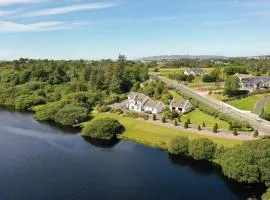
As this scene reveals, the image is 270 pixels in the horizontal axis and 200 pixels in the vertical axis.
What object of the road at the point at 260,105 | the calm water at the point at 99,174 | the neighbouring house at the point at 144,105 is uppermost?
the neighbouring house at the point at 144,105

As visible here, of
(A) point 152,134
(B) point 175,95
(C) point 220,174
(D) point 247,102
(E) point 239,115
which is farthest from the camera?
(B) point 175,95

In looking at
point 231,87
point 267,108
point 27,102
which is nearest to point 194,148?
point 267,108

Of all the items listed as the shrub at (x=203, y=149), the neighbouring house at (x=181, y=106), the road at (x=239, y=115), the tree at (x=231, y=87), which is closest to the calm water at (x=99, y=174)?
the shrub at (x=203, y=149)

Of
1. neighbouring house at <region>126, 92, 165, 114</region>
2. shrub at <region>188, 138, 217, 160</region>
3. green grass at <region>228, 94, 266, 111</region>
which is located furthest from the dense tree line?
shrub at <region>188, 138, 217, 160</region>

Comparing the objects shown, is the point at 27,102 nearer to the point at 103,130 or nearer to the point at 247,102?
the point at 103,130

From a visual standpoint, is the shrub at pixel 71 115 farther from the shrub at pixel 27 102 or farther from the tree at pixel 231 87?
the tree at pixel 231 87

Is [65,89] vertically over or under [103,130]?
over

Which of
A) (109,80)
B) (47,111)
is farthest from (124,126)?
(109,80)
